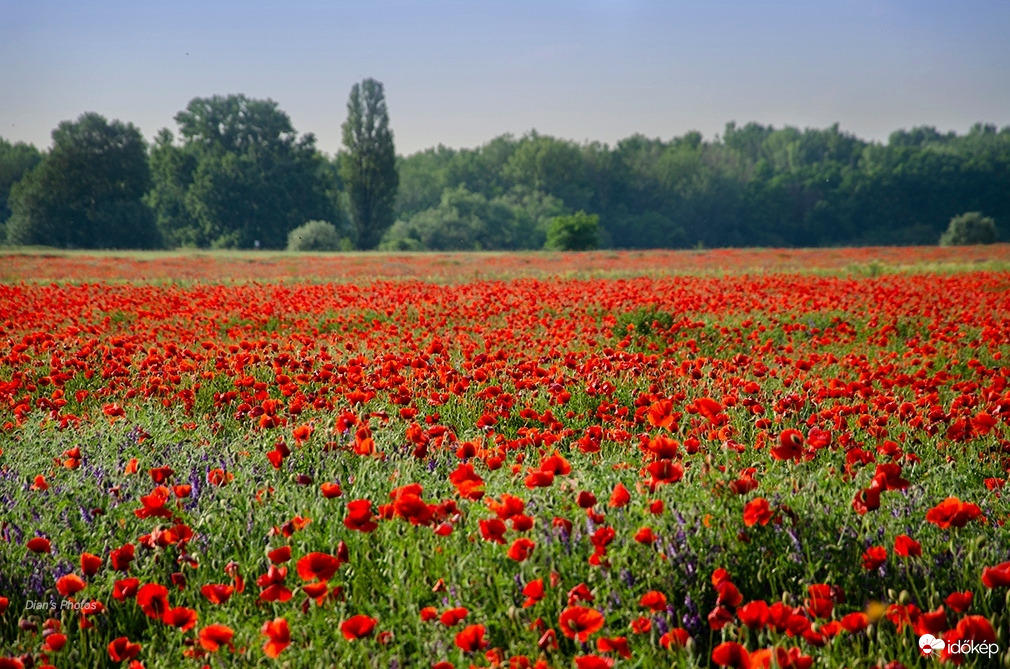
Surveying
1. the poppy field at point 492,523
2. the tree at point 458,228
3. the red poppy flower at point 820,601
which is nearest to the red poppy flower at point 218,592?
the poppy field at point 492,523

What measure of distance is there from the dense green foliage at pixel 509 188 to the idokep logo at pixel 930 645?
5294 cm

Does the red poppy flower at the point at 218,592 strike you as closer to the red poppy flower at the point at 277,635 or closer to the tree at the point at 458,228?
the red poppy flower at the point at 277,635

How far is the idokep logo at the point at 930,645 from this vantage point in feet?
7.07

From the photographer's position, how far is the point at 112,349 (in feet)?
22.5

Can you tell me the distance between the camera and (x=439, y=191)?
95.1m

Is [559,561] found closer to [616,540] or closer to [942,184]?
[616,540]

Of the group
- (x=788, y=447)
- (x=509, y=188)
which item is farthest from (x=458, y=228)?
(x=788, y=447)

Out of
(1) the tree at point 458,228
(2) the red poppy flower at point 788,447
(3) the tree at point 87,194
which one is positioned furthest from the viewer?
(1) the tree at point 458,228

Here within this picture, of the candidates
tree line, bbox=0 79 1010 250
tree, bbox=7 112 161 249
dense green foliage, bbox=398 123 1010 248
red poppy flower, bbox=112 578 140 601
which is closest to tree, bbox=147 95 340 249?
tree line, bbox=0 79 1010 250

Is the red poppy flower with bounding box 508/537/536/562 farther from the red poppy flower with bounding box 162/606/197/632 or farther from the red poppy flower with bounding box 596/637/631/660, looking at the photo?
the red poppy flower with bounding box 162/606/197/632

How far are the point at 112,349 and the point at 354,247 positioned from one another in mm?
51949

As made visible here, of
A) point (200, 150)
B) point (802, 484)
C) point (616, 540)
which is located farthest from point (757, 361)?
point (200, 150)

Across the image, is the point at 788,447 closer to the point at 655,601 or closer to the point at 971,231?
the point at 655,601

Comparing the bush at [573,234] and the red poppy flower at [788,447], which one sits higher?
the bush at [573,234]
